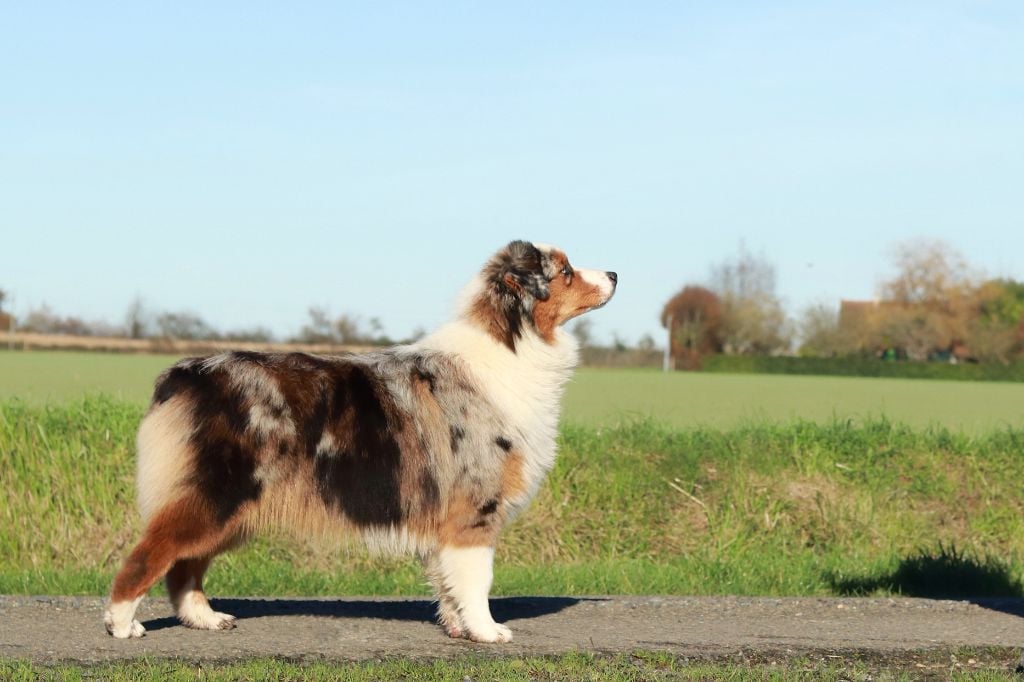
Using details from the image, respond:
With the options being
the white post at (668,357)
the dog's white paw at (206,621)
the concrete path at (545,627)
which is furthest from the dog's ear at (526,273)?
the white post at (668,357)

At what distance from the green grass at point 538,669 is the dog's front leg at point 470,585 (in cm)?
39

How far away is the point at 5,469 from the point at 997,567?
400 inches

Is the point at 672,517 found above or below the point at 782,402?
below

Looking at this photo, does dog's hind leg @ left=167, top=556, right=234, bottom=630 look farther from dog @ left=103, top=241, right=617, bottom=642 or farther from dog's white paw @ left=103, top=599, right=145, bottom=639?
dog's white paw @ left=103, top=599, right=145, bottom=639

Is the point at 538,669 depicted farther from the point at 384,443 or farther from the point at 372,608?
the point at 372,608

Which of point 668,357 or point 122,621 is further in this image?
point 668,357

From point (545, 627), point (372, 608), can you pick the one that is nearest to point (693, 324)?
point (372, 608)

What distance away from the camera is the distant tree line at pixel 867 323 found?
222 feet

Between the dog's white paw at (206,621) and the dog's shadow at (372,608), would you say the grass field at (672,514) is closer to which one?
the dog's shadow at (372,608)

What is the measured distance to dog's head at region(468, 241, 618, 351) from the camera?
7605mm

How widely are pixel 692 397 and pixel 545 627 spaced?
23492 mm

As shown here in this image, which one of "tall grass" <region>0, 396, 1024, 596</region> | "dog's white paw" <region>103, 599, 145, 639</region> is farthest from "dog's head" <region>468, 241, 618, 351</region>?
"tall grass" <region>0, 396, 1024, 596</region>

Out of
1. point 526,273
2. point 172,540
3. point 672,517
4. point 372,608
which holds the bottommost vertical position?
point 372,608

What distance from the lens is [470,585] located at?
7320 mm
